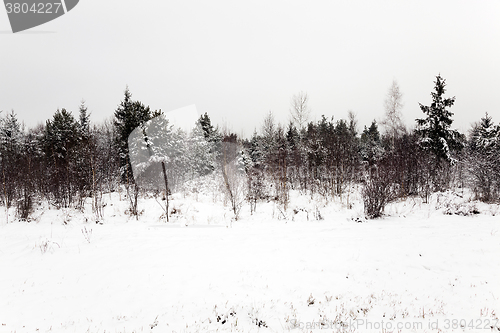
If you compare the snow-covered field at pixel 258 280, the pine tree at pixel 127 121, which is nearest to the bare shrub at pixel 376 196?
the snow-covered field at pixel 258 280

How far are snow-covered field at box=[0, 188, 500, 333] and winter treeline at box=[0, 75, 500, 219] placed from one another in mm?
4037

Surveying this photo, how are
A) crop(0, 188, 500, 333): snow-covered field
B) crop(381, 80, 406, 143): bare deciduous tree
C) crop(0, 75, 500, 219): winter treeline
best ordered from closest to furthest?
crop(0, 188, 500, 333): snow-covered field, crop(0, 75, 500, 219): winter treeline, crop(381, 80, 406, 143): bare deciduous tree

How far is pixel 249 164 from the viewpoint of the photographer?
86.4 feet

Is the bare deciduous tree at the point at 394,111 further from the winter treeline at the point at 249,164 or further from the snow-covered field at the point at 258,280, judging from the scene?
the snow-covered field at the point at 258,280

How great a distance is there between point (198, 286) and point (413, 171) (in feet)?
57.1

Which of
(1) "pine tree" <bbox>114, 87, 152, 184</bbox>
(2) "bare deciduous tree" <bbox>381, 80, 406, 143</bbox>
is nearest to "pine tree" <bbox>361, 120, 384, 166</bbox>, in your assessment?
(2) "bare deciduous tree" <bbox>381, 80, 406, 143</bbox>

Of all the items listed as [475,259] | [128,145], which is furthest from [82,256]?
[128,145]

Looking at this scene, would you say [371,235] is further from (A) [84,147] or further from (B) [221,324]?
(A) [84,147]

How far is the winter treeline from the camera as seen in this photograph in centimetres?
1420

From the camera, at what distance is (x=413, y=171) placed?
16109 mm

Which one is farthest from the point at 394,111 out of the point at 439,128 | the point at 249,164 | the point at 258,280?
the point at 258,280

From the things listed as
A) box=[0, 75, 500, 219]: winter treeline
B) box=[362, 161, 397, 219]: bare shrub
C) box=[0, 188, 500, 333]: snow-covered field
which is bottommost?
box=[0, 188, 500, 333]: snow-covered field

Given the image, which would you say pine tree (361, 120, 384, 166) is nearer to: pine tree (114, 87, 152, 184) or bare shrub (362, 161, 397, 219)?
bare shrub (362, 161, 397, 219)

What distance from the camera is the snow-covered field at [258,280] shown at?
12.4 ft
